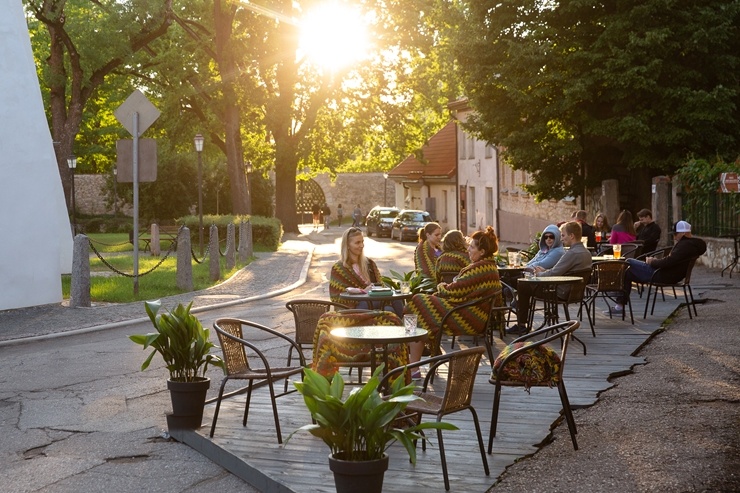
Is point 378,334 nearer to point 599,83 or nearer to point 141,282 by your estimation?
point 141,282

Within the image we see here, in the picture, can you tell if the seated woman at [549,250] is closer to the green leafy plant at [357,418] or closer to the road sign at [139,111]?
the road sign at [139,111]

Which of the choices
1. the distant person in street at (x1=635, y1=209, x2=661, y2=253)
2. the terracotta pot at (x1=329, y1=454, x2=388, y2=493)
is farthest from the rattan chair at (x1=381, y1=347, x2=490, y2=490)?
the distant person in street at (x1=635, y1=209, x2=661, y2=253)

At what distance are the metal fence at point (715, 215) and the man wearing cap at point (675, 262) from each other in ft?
32.7

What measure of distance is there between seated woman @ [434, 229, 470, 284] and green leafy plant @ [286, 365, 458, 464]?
21.2ft

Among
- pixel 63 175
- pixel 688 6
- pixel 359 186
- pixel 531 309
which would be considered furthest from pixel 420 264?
pixel 359 186

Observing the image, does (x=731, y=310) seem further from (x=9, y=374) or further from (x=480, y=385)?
(x=9, y=374)

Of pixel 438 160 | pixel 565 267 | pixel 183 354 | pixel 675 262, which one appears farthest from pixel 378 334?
pixel 438 160

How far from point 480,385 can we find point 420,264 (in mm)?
3726

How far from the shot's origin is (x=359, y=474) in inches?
236

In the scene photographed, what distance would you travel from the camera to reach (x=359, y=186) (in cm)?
9300

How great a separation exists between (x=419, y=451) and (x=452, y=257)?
4.96m

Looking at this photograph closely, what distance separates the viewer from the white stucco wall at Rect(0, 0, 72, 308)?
19312 mm

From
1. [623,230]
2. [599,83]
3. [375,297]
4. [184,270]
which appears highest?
[599,83]

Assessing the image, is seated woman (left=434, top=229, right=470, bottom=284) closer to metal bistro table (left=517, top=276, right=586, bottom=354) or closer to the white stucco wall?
metal bistro table (left=517, top=276, right=586, bottom=354)
